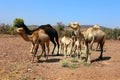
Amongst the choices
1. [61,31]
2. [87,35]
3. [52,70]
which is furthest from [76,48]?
[61,31]

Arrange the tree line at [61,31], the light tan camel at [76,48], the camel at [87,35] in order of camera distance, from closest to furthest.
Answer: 1. the camel at [87,35]
2. the light tan camel at [76,48]
3. the tree line at [61,31]

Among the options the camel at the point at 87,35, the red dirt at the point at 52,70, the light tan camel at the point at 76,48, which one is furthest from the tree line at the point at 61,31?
the red dirt at the point at 52,70

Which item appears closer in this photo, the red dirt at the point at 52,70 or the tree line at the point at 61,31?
the red dirt at the point at 52,70

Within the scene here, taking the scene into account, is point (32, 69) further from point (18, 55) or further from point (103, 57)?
point (103, 57)

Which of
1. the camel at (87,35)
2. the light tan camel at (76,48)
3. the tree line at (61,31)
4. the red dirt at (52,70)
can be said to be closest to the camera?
the red dirt at (52,70)

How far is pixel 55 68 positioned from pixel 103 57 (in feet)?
13.7

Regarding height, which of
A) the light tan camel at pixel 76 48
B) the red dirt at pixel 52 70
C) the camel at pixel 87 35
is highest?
the camel at pixel 87 35

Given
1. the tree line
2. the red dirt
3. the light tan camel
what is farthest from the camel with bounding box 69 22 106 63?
the tree line

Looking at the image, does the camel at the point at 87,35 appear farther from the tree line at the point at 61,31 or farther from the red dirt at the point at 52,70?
the tree line at the point at 61,31

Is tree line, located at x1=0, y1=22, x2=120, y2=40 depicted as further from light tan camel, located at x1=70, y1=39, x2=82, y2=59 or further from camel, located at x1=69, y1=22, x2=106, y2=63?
camel, located at x1=69, y1=22, x2=106, y2=63

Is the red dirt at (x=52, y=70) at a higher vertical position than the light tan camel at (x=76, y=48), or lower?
lower

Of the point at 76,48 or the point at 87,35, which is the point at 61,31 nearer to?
the point at 76,48

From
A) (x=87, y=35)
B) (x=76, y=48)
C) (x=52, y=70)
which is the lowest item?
(x=52, y=70)

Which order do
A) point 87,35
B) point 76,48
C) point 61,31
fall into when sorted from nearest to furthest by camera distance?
1. point 87,35
2. point 76,48
3. point 61,31
